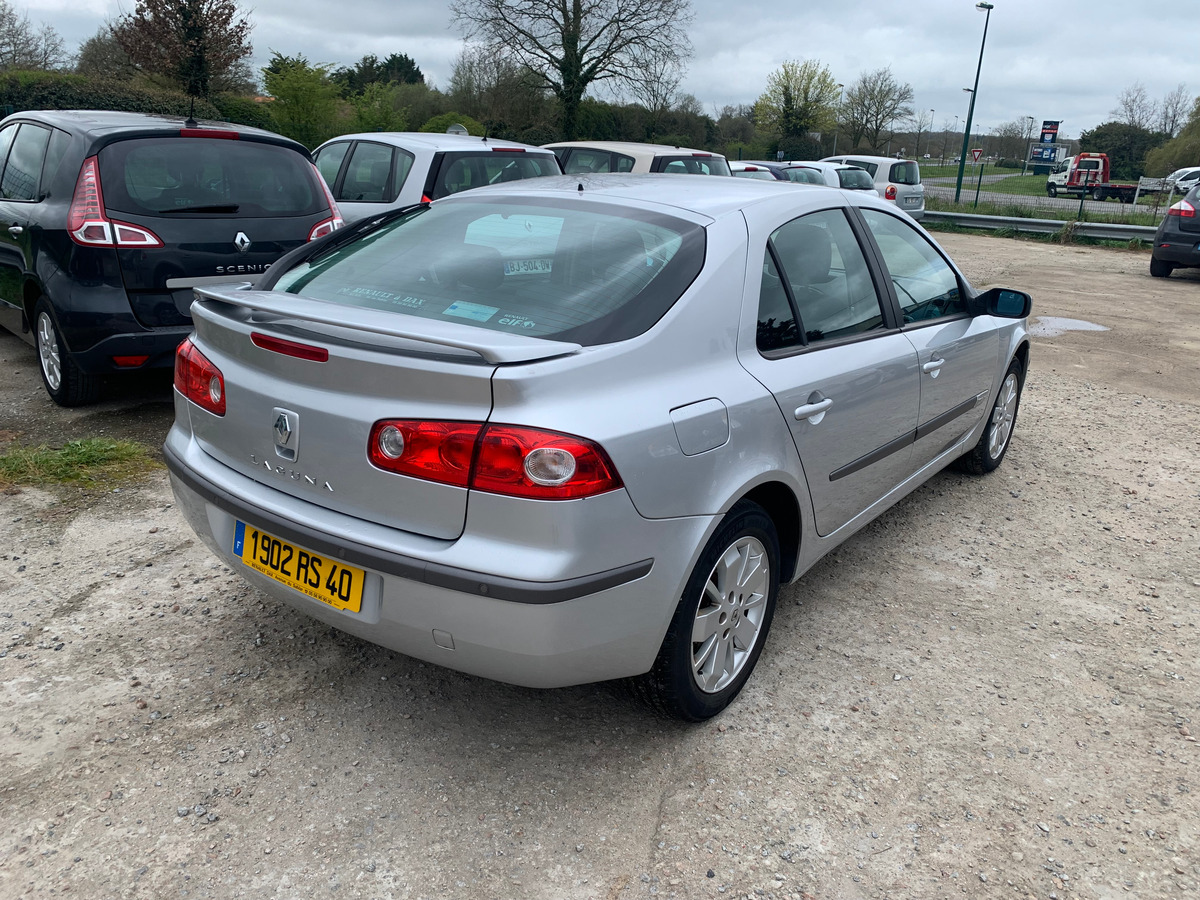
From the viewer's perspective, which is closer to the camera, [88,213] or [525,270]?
[525,270]

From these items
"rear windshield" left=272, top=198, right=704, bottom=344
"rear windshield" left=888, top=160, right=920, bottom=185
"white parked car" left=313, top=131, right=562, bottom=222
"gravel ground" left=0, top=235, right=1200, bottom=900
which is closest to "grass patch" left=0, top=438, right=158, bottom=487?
"gravel ground" left=0, top=235, right=1200, bottom=900

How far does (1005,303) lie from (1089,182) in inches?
1508

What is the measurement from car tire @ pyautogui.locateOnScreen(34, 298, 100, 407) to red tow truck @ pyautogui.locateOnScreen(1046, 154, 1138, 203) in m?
37.8

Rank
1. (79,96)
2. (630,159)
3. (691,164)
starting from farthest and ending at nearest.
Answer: (79,96) → (691,164) → (630,159)

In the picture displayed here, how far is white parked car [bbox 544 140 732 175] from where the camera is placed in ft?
36.2

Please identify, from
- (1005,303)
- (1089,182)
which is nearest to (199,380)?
(1005,303)

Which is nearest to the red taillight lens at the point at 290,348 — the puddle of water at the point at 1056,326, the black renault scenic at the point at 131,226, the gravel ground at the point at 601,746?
the gravel ground at the point at 601,746

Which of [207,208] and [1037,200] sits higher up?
[1037,200]

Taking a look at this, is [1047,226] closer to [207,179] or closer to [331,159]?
[331,159]

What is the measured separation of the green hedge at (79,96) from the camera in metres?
18.1

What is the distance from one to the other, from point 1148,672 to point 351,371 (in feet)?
9.44

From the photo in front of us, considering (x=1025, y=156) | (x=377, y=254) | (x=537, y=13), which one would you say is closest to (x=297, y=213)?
(x=377, y=254)

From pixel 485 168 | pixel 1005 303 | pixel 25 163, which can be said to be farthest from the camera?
pixel 485 168

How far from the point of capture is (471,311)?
8.32 ft
